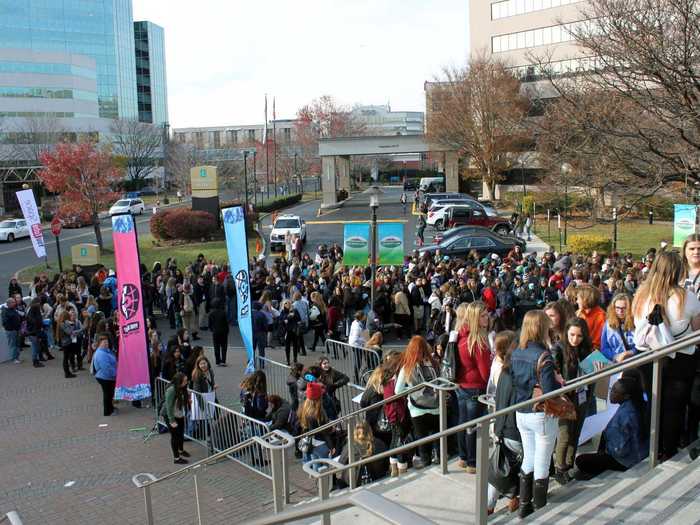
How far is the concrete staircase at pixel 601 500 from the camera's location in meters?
4.27

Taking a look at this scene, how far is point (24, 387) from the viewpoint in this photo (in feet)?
47.2

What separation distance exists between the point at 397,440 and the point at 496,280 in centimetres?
1017

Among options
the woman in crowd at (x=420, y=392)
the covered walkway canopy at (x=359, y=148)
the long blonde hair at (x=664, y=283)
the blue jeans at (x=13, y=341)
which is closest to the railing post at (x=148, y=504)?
the woman in crowd at (x=420, y=392)

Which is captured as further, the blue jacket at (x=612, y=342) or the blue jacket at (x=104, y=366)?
the blue jacket at (x=104, y=366)

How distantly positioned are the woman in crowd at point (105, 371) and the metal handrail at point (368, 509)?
10014 millimetres

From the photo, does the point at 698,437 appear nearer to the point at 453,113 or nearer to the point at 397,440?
the point at 397,440

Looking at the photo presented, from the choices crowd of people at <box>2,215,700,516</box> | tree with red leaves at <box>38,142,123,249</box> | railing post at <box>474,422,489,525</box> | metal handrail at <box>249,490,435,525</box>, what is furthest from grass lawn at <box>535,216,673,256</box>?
metal handrail at <box>249,490,435,525</box>

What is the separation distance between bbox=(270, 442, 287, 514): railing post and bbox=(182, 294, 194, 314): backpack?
36.3ft

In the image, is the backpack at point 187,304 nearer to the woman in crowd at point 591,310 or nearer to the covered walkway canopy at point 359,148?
the woman in crowd at point 591,310

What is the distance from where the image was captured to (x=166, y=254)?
1312 inches

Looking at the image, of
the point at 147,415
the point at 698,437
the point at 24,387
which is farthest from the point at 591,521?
the point at 24,387

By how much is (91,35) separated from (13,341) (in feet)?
348

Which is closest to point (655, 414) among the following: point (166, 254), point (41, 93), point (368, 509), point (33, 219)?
point (368, 509)

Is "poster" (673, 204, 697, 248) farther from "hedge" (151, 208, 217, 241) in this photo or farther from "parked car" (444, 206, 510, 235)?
"hedge" (151, 208, 217, 241)
